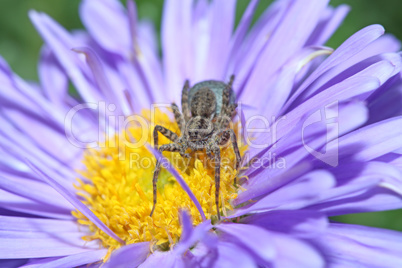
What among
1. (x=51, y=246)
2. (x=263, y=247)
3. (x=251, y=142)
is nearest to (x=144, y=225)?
(x=51, y=246)

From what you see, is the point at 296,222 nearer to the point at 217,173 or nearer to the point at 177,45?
the point at 217,173

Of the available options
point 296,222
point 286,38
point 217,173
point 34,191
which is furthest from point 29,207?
point 286,38

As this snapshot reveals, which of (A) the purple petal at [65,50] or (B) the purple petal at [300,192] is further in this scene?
(A) the purple petal at [65,50]

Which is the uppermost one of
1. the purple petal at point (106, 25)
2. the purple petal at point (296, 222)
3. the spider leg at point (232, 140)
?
the purple petal at point (106, 25)

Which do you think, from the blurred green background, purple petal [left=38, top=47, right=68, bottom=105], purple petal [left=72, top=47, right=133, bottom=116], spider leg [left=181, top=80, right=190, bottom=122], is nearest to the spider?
spider leg [left=181, top=80, right=190, bottom=122]

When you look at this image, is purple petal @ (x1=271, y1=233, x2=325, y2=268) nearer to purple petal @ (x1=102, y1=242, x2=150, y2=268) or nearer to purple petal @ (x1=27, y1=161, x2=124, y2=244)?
purple petal @ (x1=102, y1=242, x2=150, y2=268)

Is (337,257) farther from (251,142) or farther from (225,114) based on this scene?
(225,114)

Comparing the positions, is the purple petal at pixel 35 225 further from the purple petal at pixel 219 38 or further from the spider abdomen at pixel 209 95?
the purple petal at pixel 219 38

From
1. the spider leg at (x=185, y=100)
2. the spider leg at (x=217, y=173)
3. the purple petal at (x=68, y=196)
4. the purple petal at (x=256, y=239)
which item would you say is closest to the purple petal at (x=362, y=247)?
the purple petal at (x=256, y=239)
